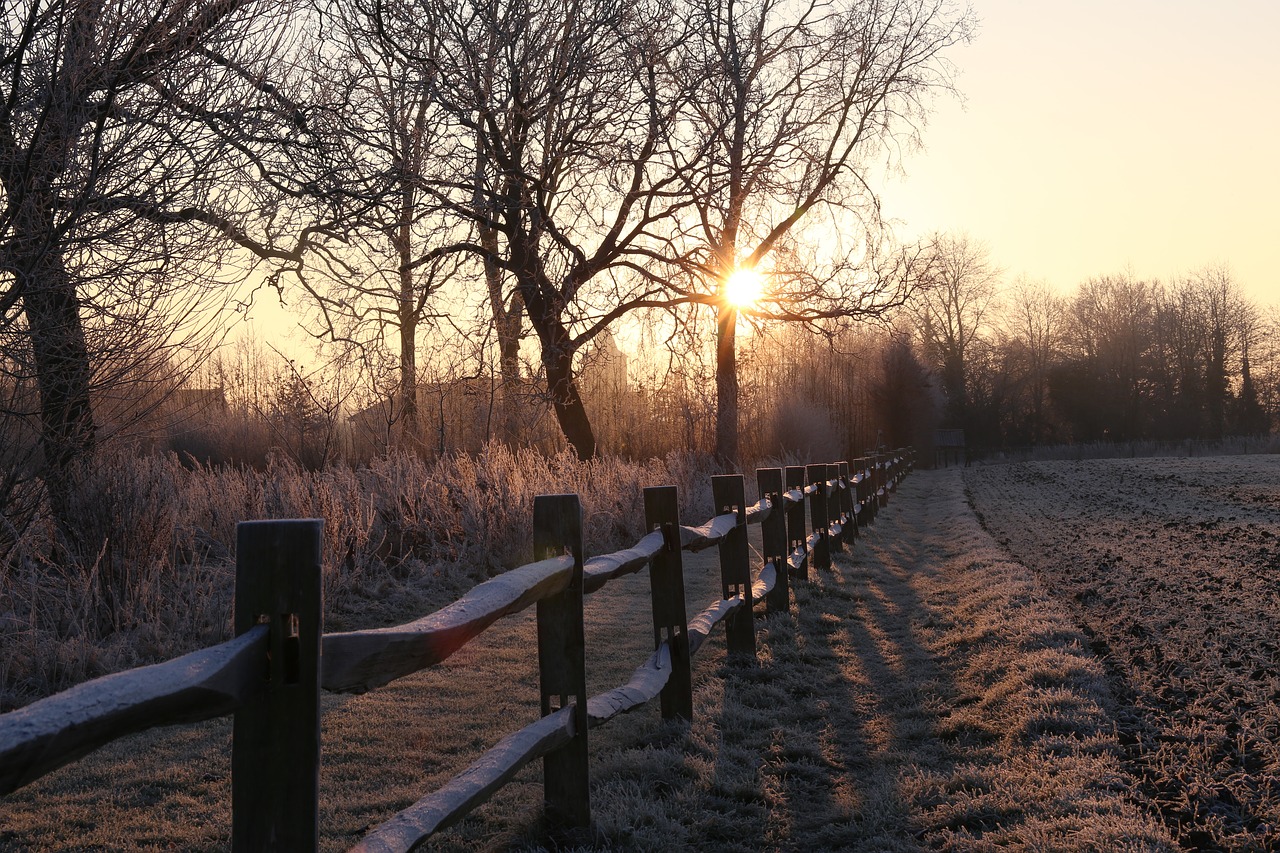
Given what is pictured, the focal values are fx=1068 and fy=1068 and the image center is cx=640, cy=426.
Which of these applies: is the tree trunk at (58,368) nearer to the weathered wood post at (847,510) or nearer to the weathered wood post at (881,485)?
the weathered wood post at (847,510)

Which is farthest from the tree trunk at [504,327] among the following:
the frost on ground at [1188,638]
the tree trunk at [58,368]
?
the tree trunk at [58,368]

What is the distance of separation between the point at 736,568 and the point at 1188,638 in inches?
110

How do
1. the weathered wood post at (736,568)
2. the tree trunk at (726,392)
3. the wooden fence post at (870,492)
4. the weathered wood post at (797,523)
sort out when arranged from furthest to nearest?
the tree trunk at (726,392) → the wooden fence post at (870,492) → the weathered wood post at (797,523) → the weathered wood post at (736,568)

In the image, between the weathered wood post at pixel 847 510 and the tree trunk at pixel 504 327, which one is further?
the tree trunk at pixel 504 327

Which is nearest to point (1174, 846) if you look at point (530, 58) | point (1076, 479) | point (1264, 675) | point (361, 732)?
point (1264, 675)

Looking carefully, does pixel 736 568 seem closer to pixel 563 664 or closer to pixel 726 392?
pixel 563 664

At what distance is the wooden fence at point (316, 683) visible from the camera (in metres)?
1.66

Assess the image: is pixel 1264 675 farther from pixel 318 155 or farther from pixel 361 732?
pixel 318 155

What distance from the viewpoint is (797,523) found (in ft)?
31.4

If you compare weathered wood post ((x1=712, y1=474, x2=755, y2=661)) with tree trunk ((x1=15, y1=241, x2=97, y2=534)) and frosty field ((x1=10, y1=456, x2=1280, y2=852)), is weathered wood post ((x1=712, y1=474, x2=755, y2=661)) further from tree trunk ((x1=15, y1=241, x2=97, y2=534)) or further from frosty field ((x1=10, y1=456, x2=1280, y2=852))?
tree trunk ((x1=15, y1=241, x2=97, y2=534))

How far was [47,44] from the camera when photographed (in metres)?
5.29

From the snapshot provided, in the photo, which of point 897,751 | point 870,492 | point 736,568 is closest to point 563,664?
point 897,751

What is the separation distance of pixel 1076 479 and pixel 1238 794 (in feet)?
92.4

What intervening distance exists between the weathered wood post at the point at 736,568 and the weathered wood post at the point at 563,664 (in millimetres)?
2754
